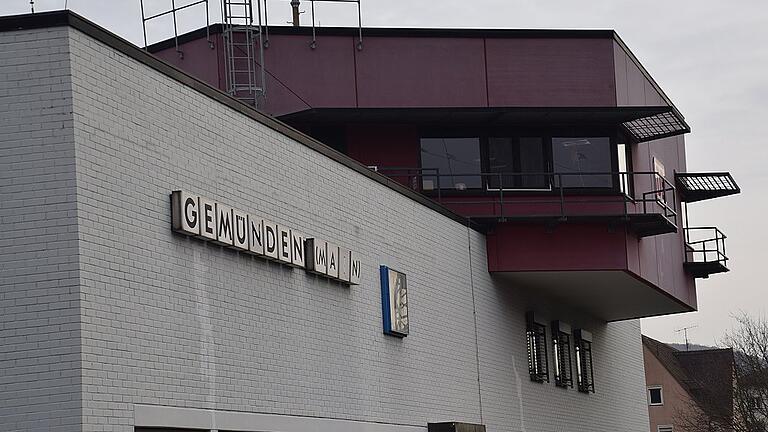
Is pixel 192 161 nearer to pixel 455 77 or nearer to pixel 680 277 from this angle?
pixel 455 77

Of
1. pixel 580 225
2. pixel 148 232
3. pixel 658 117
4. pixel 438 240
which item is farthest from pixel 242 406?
pixel 658 117

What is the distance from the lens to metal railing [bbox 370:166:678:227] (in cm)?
2775

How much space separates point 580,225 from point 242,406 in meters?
13.3

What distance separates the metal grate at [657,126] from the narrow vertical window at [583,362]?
5.53m

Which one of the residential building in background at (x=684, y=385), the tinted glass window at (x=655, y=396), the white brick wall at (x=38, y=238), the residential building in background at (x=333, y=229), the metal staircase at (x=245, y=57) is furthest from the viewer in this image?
the tinted glass window at (x=655, y=396)

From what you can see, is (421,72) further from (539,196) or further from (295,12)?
(295,12)

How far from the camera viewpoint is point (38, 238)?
1315 cm

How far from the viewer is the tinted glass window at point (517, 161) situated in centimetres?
2840

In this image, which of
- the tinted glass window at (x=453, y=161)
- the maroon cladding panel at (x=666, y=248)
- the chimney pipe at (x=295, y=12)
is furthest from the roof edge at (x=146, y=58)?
the chimney pipe at (x=295, y=12)

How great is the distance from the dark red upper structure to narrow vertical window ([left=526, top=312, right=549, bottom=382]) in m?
1.45

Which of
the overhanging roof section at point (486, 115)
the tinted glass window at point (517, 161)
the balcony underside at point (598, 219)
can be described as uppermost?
the overhanging roof section at point (486, 115)

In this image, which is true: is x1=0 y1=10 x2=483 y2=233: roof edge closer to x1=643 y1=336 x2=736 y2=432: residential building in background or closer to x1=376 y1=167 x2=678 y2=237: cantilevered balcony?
x1=376 y1=167 x2=678 y2=237: cantilevered balcony

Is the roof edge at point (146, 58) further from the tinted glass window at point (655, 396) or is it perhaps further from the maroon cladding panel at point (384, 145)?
the tinted glass window at point (655, 396)

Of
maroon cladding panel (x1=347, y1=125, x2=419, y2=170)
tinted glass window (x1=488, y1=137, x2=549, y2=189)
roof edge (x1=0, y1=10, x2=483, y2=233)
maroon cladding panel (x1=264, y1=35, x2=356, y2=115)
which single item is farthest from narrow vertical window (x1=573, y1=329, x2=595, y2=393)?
roof edge (x1=0, y1=10, x2=483, y2=233)
